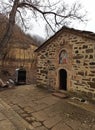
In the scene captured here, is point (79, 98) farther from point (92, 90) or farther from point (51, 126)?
point (51, 126)

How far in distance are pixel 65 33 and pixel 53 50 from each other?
4.06ft

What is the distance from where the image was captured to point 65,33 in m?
7.66

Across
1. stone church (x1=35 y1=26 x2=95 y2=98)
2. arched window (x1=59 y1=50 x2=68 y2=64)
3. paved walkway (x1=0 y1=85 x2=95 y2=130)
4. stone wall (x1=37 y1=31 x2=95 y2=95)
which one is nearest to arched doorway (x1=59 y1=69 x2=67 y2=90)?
stone church (x1=35 y1=26 x2=95 y2=98)

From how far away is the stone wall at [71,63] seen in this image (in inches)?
251

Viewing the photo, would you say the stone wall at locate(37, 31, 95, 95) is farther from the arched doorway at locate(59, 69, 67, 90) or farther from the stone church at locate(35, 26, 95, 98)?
the arched doorway at locate(59, 69, 67, 90)

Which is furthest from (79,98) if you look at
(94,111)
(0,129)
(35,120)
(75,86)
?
(0,129)

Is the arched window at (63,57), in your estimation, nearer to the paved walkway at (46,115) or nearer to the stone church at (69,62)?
the stone church at (69,62)

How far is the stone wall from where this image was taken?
6371 mm

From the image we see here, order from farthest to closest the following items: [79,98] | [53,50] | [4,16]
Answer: [4,16] → [53,50] → [79,98]

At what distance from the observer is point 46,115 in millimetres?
4789

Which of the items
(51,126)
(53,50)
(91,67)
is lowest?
(51,126)

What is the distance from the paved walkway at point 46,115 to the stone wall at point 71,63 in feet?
3.18

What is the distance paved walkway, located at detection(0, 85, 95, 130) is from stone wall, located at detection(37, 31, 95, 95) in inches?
38.2

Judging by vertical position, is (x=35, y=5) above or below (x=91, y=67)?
above
